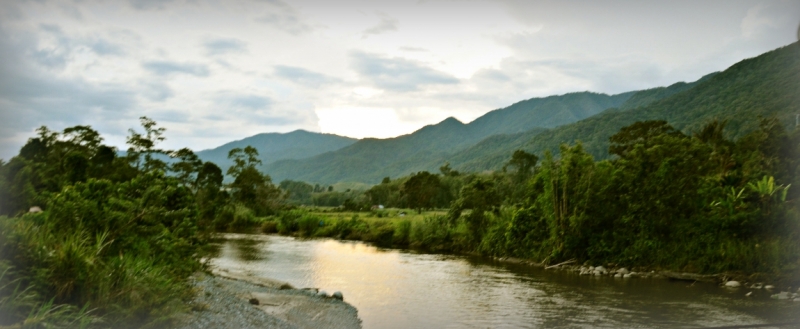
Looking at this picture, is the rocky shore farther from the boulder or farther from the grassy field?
the grassy field

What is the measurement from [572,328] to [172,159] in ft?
154

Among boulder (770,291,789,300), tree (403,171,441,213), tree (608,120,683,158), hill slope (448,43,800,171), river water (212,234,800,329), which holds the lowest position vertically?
river water (212,234,800,329)

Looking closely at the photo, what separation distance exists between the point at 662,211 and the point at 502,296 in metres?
10.8

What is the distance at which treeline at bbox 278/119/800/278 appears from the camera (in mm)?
21328

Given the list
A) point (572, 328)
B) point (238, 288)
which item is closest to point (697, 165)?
point (572, 328)

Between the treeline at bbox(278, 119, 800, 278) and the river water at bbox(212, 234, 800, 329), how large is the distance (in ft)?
6.74

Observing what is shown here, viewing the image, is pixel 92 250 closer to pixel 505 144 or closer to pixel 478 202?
pixel 478 202

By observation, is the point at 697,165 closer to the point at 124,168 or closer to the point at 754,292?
the point at 754,292

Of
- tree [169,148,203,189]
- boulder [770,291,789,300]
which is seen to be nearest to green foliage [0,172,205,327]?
boulder [770,291,789,300]

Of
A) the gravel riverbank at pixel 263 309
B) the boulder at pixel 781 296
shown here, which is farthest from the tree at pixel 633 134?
the gravel riverbank at pixel 263 309

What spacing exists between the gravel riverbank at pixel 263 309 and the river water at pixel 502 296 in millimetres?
885

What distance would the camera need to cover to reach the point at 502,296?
17812 millimetres

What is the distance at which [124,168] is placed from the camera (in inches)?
1112

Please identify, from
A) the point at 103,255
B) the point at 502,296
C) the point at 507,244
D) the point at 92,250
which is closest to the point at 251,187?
the point at 507,244
